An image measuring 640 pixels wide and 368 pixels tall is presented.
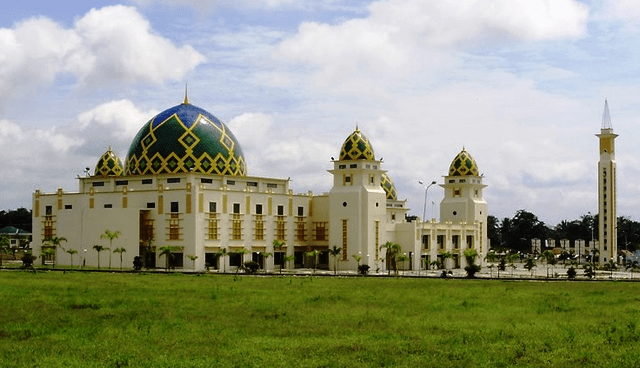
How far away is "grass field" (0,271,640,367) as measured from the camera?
860 inches

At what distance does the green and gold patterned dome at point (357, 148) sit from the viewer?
270 feet

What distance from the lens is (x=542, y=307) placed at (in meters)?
35.0

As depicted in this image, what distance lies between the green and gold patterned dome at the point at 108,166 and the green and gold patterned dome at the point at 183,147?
365 centimetres

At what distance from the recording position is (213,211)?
77438 mm

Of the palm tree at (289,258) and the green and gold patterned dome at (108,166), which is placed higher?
the green and gold patterned dome at (108,166)

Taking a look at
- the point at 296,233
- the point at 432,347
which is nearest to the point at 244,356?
the point at 432,347

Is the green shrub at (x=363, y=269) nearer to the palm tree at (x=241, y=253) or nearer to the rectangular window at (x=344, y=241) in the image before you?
the rectangular window at (x=344, y=241)

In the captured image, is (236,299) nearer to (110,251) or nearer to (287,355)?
(287,355)

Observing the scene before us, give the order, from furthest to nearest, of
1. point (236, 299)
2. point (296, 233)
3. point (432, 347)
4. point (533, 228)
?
1. point (533, 228)
2. point (296, 233)
3. point (236, 299)
4. point (432, 347)

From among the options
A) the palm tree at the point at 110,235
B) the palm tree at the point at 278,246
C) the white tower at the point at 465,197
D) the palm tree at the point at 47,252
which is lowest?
the palm tree at the point at 47,252

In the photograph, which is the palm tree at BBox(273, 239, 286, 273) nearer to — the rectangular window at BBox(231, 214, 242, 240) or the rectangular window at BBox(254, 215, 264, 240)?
the rectangular window at BBox(254, 215, 264, 240)

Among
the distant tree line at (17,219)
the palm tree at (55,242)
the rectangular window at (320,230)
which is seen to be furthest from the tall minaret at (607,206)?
the distant tree line at (17,219)

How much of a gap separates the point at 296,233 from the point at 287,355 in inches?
2457

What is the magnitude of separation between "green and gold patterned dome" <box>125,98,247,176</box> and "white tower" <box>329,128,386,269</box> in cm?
997
